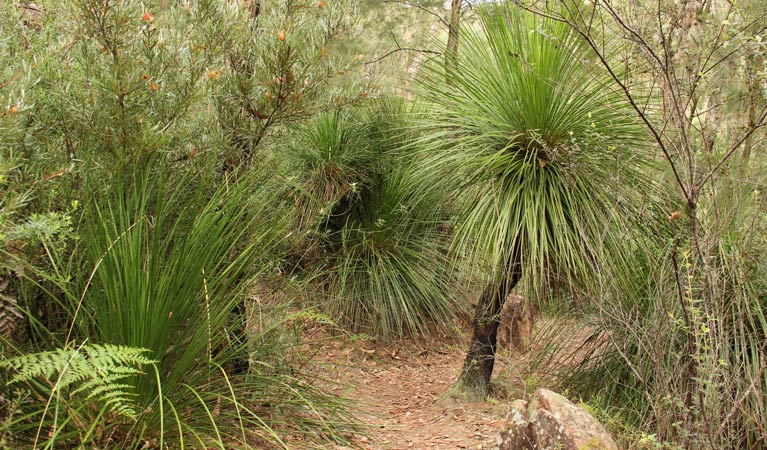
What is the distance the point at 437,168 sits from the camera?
16.4 ft

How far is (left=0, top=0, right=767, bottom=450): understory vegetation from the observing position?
269 cm

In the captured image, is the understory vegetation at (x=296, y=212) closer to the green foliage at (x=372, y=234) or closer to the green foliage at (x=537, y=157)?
the green foliage at (x=537, y=157)

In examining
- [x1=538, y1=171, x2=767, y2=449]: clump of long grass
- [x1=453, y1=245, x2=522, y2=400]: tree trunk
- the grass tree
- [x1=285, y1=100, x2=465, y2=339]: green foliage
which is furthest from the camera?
[x1=285, y1=100, x2=465, y2=339]: green foliage

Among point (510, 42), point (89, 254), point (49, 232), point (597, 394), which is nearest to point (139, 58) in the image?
point (89, 254)

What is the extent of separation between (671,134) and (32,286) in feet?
13.8

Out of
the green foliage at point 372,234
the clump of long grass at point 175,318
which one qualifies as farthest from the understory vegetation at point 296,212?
the green foliage at point 372,234

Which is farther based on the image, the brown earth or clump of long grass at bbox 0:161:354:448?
the brown earth

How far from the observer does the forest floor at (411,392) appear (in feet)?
14.7

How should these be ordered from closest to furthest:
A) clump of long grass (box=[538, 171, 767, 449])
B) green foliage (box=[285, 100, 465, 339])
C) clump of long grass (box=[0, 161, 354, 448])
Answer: clump of long grass (box=[0, 161, 354, 448]) → clump of long grass (box=[538, 171, 767, 449]) → green foliage (box=[285, 100, 465, 339])

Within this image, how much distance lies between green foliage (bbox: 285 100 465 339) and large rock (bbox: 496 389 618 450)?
3386 mm

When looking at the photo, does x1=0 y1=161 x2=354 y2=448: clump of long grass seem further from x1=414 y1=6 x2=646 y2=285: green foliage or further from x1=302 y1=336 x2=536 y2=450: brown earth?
x1=414 y1=6 x2=646 y2=285: green foliage

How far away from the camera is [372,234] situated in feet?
23.3

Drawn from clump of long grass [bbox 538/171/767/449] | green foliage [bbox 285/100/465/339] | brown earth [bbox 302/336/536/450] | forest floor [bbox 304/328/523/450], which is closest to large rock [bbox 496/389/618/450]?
clump of long grass [bbox 538/171/767/449]

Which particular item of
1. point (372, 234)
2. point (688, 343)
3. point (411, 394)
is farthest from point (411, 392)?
point (688, 343)
